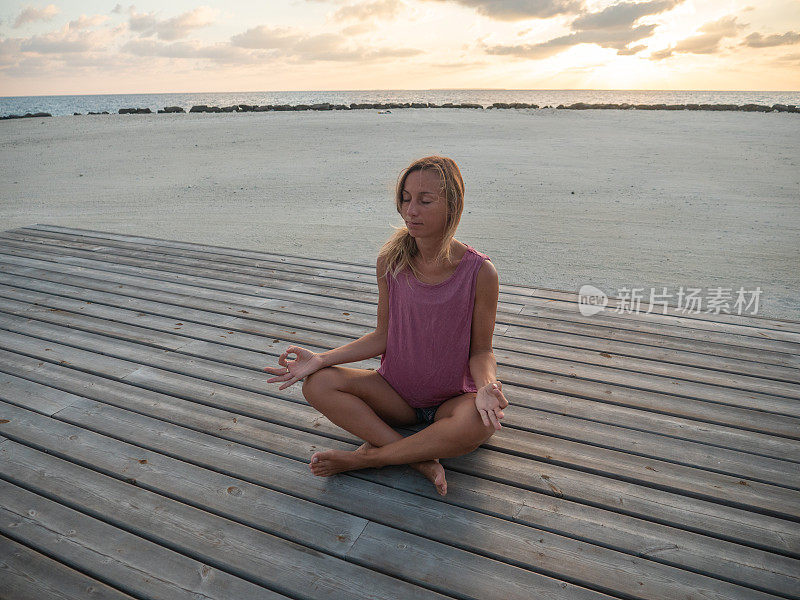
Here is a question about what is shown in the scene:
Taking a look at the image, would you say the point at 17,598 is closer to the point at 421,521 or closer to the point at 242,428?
the point at 242,428

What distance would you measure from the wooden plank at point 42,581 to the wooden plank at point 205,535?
0.21m

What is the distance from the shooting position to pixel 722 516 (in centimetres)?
195

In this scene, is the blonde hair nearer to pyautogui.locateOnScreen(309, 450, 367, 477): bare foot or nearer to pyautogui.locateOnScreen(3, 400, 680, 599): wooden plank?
pyautogui.locateOnScreen(309, 450, 367, 477): bare foot

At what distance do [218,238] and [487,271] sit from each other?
225 inches

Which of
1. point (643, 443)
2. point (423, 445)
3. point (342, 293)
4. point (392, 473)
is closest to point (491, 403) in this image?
point (423, 445)

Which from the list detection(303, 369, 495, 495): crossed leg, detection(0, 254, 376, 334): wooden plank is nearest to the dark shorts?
detection(303, 369, 495, 495): crossed leg

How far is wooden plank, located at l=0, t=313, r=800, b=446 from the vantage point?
2.55 m

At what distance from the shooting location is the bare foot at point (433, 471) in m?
2.03

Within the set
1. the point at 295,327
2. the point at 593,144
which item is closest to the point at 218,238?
the point at 295,327

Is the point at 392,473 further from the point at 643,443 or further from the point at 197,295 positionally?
the point at 197,295

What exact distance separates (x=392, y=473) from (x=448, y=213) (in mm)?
1035

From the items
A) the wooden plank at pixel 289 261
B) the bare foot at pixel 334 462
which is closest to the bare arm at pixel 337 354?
the bare foot at pixel 334 462

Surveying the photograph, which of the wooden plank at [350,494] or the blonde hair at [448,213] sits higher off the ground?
the blonde hair at [448,213]

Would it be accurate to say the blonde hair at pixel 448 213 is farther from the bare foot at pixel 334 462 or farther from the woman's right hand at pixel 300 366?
the bare foot at pixel 334 462
